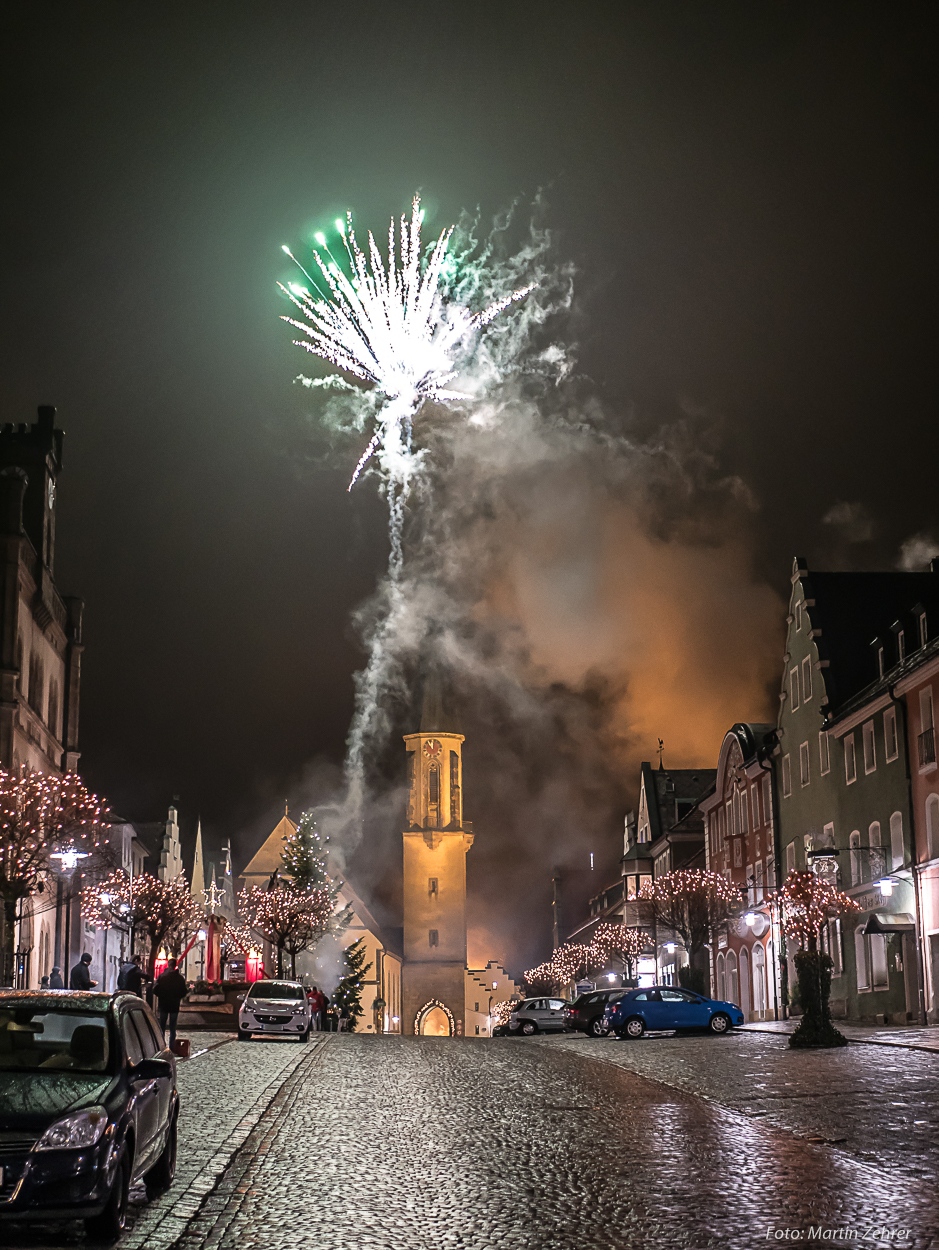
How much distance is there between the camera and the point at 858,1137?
14.0m

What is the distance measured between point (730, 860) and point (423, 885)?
56.8 metres

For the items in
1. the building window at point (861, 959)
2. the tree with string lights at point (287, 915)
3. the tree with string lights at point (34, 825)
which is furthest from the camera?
the tree with string lights at point (287, 915)

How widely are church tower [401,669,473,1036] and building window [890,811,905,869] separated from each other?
7857 cm

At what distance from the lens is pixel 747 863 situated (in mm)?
62812

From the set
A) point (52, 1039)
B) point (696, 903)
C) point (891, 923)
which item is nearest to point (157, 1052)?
point (52, 1039)

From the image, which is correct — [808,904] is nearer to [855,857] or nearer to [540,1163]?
[855,857]

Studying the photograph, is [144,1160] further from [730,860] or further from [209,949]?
[730,860]

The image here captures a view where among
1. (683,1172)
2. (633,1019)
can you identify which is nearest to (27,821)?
(633,1019)

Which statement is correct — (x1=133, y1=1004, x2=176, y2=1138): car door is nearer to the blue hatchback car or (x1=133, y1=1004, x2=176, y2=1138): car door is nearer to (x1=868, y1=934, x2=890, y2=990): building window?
the blue hatchback car

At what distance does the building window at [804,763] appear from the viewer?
5338 cm

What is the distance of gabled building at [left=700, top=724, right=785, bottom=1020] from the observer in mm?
55375

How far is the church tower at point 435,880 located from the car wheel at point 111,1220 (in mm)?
110595

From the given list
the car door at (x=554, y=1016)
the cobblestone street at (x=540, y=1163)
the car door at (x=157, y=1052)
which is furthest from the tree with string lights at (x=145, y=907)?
the car door at (x=157, y=1052)

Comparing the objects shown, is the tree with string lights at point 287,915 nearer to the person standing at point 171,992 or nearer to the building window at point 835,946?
the building window at point 835,946
